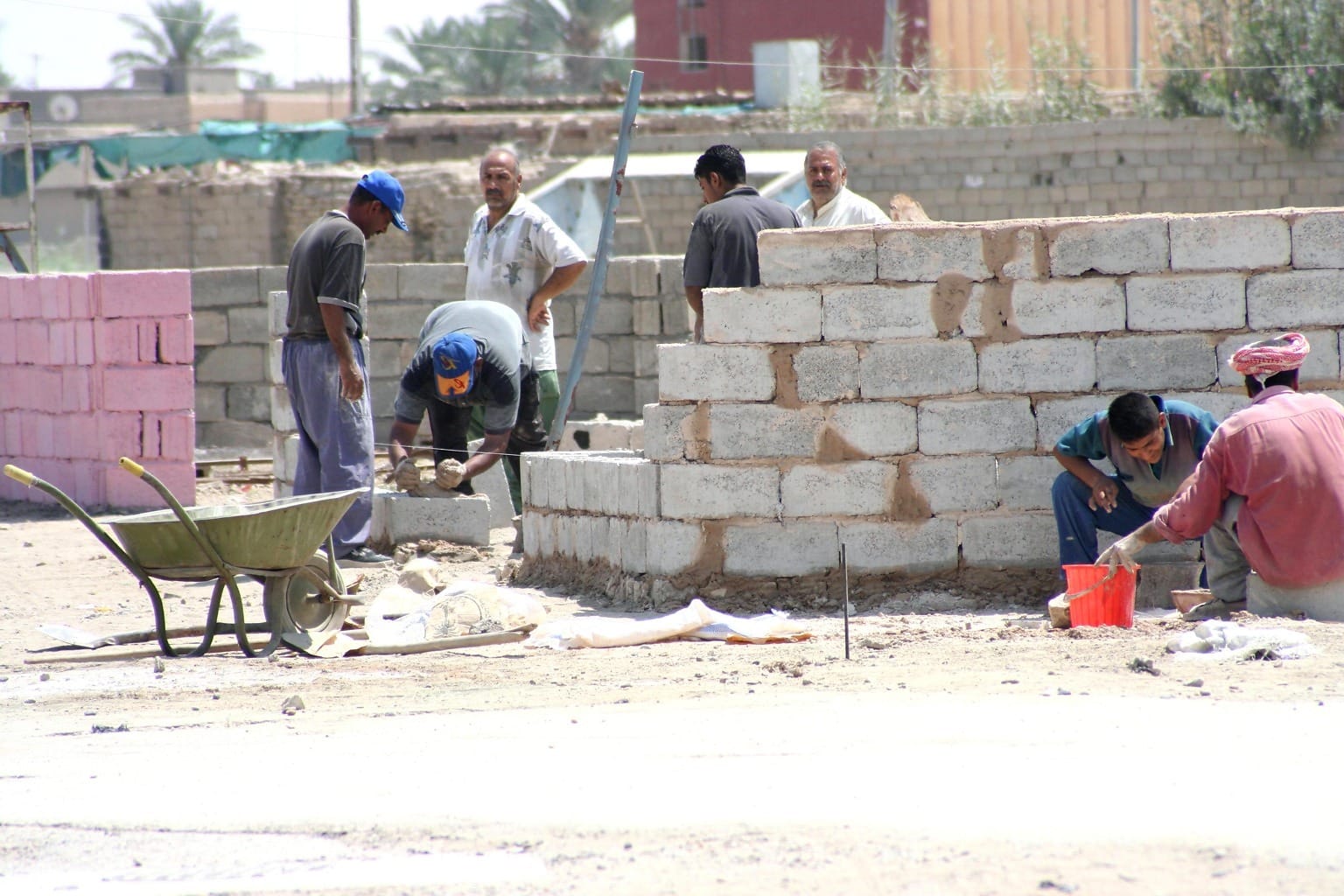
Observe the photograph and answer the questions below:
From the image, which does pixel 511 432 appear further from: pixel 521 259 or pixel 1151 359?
pixel 1151 359

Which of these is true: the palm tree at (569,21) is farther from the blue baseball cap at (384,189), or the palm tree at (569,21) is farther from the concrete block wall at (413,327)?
the blue baseball cap at (384,189)

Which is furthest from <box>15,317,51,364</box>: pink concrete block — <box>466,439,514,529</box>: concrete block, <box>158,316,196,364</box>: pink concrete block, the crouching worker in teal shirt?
the crouching worker in teal shirt

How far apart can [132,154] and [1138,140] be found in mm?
14593

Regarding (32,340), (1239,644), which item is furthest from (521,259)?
(1239,644)

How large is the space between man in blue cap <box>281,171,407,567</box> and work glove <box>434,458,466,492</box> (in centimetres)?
40

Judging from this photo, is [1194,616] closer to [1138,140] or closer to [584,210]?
[584,210]

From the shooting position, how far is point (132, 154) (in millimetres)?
23000

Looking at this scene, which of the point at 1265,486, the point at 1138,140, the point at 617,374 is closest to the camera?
the point at 1265,486

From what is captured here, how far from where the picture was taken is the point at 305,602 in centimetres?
570

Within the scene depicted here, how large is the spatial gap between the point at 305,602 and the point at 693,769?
2.38 m

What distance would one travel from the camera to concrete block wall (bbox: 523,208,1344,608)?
239 inches

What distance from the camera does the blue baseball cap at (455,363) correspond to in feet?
22.9

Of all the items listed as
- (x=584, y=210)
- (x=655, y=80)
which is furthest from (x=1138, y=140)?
(x=655, y=80)

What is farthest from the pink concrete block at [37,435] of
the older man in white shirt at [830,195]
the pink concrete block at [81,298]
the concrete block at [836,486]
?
the concrete block at [836,486]
